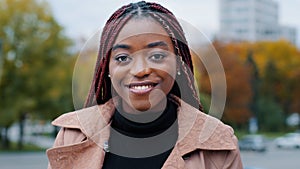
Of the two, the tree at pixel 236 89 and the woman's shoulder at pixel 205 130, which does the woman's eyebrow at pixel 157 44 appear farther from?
the tree at pixel 236 89

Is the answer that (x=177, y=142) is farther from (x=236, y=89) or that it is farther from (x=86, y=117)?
(x=236, y=89)

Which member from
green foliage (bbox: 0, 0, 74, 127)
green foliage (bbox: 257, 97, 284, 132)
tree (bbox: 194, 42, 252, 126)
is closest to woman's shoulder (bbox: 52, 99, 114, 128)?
green foliage (bbox: 0, 0, 74, 127)

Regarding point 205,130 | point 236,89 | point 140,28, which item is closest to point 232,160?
point 205,130

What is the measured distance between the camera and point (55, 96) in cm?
2769

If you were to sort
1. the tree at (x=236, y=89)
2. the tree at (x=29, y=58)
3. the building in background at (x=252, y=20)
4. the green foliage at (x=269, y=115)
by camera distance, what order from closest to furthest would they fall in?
A: the tree at (x=29, y=58) → the tree at (x=236, y=89) → the green foliage at (x=269, y=115) → the building in background at (x=252, y=20)

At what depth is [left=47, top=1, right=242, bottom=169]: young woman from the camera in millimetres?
1686

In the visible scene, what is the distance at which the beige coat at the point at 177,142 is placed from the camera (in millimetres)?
1737

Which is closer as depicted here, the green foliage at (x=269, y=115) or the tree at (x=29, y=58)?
the tree at (x=29, y=58)

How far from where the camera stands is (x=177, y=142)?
177 cm

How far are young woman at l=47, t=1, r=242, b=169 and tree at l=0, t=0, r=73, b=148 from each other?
25470 mm

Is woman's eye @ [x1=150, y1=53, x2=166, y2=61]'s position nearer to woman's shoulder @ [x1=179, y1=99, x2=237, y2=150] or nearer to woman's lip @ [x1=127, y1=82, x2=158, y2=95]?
woman's lip @ [x1=127, y1=82, x2=158, y2=95]

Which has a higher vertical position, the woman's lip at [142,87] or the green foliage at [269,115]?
the woman's lip at [142,87]

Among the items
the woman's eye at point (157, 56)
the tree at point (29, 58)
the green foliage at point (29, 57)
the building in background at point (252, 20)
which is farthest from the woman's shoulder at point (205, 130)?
the building in background at point (252, 20)

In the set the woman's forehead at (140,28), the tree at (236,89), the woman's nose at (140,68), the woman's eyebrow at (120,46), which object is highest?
the woman's forehead at (140,28)
